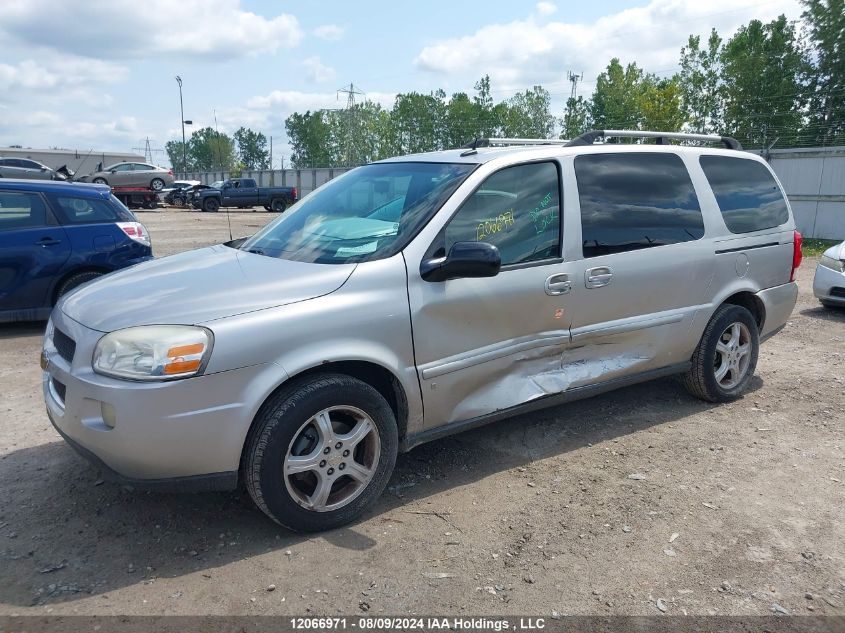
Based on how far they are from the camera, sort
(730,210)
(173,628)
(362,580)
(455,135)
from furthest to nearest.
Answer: (455,135), (730,210), (362,580), (173,628)

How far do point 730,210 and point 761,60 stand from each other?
4185 cm

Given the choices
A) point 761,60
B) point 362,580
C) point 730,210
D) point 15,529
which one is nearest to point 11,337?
point 15,529

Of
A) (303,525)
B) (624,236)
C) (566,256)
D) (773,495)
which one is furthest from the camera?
(624,236)

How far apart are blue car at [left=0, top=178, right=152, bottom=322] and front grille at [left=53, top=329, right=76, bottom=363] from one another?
4426 mm

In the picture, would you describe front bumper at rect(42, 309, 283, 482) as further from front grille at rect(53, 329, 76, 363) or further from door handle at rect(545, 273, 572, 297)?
door handle at rect(545, 273, 572, 297)

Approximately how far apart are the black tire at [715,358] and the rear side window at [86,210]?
6572 mm

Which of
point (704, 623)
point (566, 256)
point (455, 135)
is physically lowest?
point (704, 623)

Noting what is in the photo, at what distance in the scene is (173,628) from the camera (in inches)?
104

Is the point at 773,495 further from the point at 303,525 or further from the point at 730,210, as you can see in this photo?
the point at 303,525

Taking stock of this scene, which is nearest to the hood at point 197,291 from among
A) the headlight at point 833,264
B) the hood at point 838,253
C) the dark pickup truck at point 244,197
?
the headlight at point 833,264

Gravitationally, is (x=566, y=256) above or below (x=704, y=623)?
above

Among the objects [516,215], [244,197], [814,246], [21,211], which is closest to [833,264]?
[516,215]

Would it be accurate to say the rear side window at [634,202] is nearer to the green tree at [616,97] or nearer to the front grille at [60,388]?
the front grille at [60,388]

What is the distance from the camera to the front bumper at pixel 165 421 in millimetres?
2891
